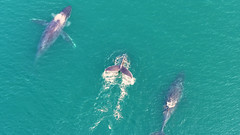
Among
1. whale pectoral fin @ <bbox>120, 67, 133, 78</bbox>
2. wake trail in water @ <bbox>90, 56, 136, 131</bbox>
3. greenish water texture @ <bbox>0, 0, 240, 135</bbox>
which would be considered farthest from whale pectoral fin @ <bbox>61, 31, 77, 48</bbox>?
whale pectoral fin @ <bbox>120, 67, 133, 78</bbox>

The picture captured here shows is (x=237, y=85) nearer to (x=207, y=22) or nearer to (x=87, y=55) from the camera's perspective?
(x=207, y=22)

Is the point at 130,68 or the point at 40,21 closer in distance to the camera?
the point at 130,68

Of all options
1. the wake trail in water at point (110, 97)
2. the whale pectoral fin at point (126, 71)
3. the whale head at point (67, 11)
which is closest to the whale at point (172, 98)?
the wake trail in water at point (110, 97)

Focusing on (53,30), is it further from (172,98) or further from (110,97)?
(172,98)

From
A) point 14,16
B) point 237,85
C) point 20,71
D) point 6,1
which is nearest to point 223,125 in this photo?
point 237,85

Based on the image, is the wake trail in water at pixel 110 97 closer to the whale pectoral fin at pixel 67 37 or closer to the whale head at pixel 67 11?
the whale pectoral fin at pixel 67 37

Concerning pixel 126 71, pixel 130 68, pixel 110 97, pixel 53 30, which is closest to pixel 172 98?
pixel 126 71

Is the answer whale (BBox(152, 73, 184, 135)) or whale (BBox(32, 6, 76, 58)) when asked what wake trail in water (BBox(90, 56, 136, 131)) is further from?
whale (BBox(32, 6, 76, 58))
